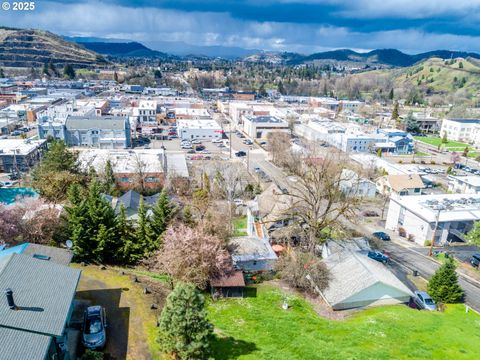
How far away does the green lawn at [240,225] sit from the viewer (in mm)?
36334

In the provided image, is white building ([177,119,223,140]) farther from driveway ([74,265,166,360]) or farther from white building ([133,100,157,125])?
driveway ([74,265,166,360])

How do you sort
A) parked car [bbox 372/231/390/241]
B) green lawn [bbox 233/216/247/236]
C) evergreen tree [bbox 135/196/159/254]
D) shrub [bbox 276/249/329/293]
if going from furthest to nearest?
parked car [bbox 372/231/390/241]
green lawn [bbox 233/216/247/236]
evergreen tree [bbox 135/196/159/254]
shrub [bbox 276/249/329/293]

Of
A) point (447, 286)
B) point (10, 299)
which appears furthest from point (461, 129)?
point (10, 299)

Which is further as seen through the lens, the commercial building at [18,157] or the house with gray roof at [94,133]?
the house with gray roof at [94,133]

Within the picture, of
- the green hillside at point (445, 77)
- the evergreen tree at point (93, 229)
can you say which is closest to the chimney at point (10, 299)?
the evergreen tree at point (93, 229)

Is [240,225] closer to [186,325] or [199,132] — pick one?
[186,325]

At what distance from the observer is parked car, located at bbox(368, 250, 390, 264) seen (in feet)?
102

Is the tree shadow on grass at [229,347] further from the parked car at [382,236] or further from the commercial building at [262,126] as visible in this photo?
the commercial building at [262,126]

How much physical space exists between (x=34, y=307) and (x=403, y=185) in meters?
46.2

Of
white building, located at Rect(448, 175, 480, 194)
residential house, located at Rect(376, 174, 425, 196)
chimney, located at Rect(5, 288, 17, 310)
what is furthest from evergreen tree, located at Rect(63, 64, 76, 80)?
chimney, located at Rect(5, 288, 17, 310)

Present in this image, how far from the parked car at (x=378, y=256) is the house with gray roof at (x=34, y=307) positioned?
81.2 ft

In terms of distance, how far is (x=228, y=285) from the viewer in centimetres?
2298

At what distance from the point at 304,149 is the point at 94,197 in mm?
46673

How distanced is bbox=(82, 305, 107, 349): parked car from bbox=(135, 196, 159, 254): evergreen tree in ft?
24.8
